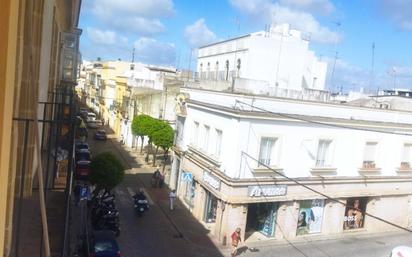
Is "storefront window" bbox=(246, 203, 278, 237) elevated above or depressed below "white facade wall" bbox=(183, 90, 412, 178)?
below

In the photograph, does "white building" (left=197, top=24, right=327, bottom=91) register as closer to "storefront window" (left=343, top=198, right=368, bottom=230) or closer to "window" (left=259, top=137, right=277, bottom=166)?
"storefront window" (left=343, top=198, right=368, bottom=230)

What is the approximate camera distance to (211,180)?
21.4 meters

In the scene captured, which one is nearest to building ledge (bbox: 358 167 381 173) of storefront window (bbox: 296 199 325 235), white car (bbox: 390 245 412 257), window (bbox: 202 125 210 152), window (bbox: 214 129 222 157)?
storefront window (bbox: 296 199 325 235)

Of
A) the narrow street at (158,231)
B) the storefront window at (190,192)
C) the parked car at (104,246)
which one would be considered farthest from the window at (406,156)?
the parked car at (104,246)

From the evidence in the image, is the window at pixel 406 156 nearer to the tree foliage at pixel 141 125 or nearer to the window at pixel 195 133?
the window at pixel 195 133

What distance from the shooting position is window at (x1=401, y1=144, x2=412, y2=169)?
24.9m

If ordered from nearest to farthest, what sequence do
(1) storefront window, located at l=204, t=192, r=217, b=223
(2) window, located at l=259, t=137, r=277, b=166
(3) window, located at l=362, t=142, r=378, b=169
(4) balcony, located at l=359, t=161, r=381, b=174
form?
1. (2) window, located at l=259, t=137, r=277, b=166
2. (1) storefront window, located at l=204, t=192, r=217, b=223
3. (4) balcony, located at l=359, t=161, r=381, b=174
4. (3) window, located at l=362, t=142, r=378, b=169

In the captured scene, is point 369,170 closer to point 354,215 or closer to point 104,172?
point 354,215

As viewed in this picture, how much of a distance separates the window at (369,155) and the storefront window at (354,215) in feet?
6.60

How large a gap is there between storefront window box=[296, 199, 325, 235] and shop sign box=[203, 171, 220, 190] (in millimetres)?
4279

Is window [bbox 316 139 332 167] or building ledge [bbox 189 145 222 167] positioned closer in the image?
building ledge [bbox 189 145 222 167]

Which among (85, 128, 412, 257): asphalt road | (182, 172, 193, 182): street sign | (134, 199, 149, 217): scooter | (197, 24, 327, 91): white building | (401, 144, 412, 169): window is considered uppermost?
(197, 24, 327, 91): white building

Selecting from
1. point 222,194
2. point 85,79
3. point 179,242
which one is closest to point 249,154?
point 222,194

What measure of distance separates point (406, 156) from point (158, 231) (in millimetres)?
14734
